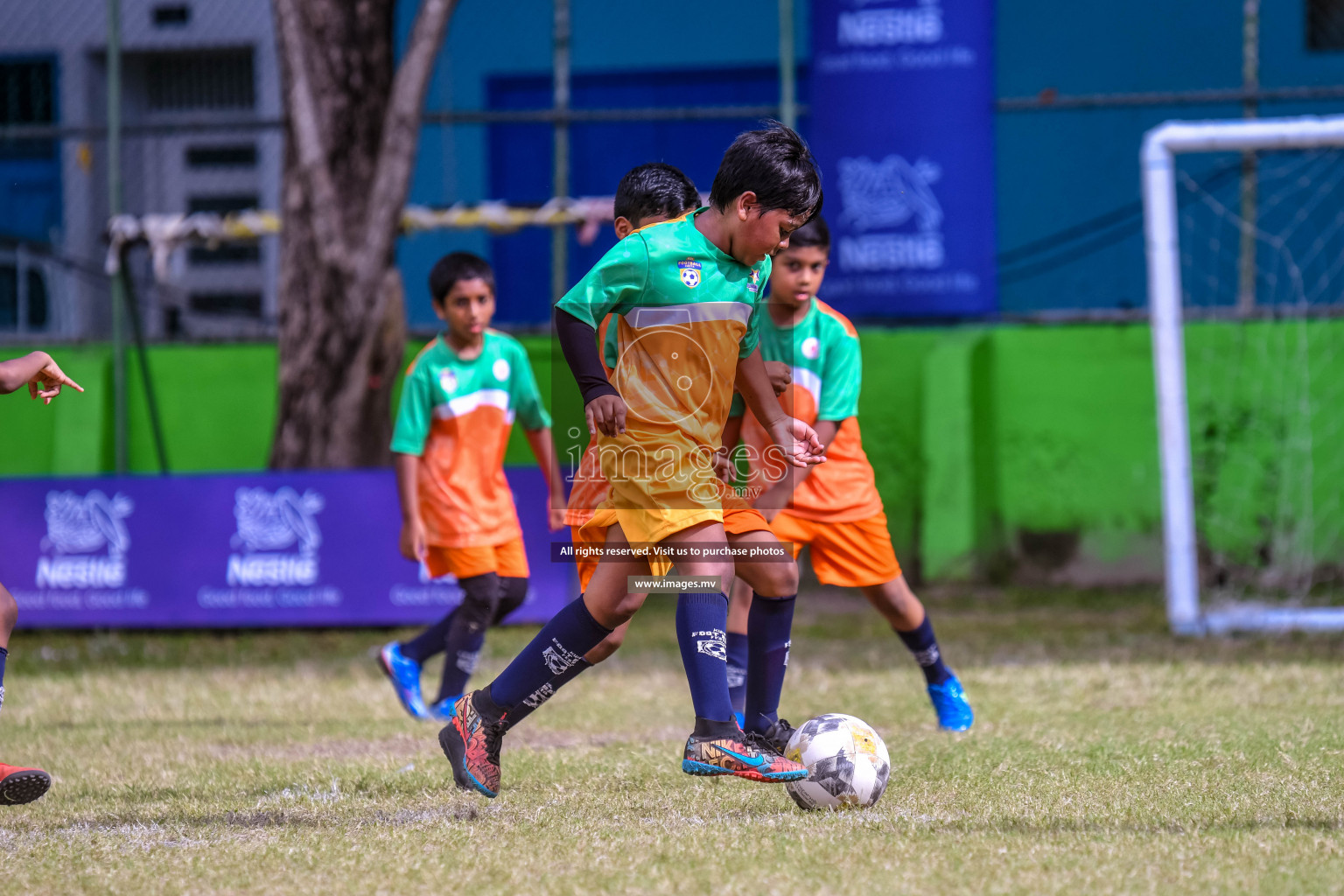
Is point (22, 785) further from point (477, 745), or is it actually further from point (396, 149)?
point (396, 149)

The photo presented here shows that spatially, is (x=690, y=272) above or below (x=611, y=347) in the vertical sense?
above

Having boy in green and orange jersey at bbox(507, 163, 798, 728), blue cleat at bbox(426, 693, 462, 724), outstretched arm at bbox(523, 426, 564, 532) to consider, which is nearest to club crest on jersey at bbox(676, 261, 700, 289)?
boy in green and orange jersey at bbox(507, 163, 798, 728)

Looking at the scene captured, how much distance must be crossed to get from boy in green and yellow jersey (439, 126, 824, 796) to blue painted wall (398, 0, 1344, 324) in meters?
6.69

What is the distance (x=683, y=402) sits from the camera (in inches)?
140

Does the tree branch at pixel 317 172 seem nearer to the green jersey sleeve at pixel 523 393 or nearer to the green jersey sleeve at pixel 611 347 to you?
the green jersey sleeve at pixel 523 393

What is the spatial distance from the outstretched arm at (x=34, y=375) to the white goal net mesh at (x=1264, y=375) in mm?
7289

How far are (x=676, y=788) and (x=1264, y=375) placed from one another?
22.4ft

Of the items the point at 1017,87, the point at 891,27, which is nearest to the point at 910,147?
the point at 891,27

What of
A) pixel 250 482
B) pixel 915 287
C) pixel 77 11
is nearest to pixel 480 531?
pixel 250 482

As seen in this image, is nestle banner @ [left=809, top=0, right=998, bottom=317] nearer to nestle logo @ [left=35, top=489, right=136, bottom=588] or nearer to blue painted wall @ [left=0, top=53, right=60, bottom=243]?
nestle logo @ [left=35, top=489, right=136, bottom=588]

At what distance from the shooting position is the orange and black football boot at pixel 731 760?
3.40 meters

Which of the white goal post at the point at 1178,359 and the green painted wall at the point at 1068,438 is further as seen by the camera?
the green painted wall at the point at 1068,438

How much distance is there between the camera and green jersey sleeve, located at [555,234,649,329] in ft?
11.3

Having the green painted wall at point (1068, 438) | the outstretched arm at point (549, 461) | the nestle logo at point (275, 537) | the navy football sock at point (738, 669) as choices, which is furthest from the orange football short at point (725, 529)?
the green painted wall at point (1068, 438)
